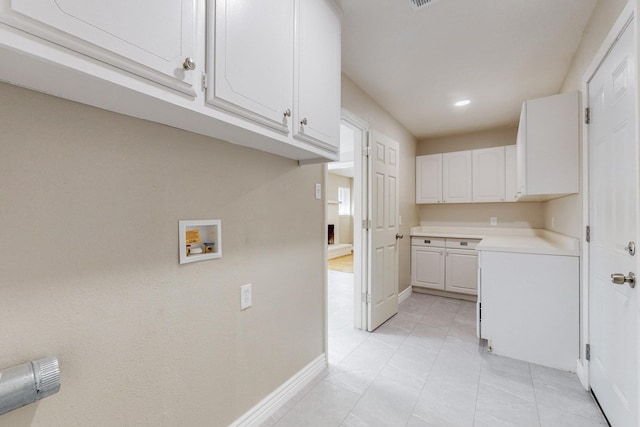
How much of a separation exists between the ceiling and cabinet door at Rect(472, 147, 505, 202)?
2.44 ft

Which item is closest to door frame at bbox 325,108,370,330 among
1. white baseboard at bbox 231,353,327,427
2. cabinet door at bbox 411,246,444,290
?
white baseboard at bbox 231,353,327,427

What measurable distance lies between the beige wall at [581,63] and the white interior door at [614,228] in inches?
7.4

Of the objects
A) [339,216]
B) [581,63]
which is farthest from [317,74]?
[339,216]

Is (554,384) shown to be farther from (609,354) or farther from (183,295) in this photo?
(183,295)

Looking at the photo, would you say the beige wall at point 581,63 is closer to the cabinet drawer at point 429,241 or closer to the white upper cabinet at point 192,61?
the cabinet drawer at point 429,241

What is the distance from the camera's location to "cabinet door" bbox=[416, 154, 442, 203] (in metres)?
4.44

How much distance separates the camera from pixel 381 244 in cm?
310

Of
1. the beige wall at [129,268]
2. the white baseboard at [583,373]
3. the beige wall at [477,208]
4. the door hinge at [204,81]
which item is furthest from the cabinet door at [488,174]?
the door hinge at [204,81]

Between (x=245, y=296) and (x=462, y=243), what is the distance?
3385 millimetres

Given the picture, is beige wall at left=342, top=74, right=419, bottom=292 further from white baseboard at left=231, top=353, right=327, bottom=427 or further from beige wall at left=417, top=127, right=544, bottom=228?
white baseboard at left=231, top=353, right=327, bottom=427

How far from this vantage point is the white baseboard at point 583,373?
1947 mm

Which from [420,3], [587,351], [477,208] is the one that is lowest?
[587,351]

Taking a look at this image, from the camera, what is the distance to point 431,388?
198cm

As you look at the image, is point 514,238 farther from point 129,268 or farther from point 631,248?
point 129,268
